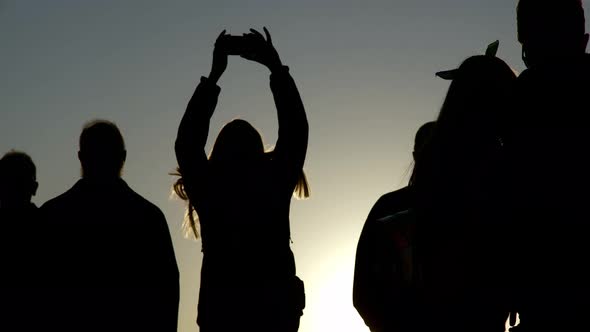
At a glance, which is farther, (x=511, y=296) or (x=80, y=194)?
(x=80, y=194)

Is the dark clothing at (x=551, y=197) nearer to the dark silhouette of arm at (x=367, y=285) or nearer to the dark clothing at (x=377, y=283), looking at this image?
the dark clothing at (x=377, y=283)

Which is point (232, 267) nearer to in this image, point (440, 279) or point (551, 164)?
point (440, 279)

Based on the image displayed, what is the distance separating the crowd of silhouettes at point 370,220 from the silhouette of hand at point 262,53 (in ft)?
0.03

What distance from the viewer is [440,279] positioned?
12.2ft

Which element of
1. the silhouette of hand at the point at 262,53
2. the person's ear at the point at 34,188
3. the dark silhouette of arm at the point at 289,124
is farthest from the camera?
the person's ear at the point at 34,188

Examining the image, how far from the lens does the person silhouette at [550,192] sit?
3006 mm

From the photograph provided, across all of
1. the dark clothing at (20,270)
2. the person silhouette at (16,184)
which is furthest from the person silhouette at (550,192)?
the person silhouette at (16,184)

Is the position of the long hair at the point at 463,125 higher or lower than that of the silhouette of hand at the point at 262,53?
lower

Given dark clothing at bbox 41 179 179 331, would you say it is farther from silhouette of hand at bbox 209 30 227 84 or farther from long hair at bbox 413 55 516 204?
long hair at bbox 413 55 516 204

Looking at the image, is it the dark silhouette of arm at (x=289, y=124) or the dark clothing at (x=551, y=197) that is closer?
the dark clothing at (x=551, y=197)

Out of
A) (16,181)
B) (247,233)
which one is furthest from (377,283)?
(16,181)

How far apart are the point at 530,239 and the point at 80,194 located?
11.9 ft

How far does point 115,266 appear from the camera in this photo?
238 inches

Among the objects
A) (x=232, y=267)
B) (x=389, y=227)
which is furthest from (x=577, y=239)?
(x=232, y=267)
